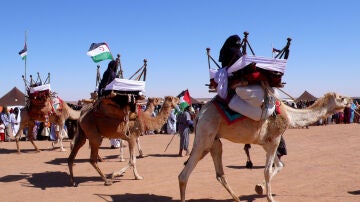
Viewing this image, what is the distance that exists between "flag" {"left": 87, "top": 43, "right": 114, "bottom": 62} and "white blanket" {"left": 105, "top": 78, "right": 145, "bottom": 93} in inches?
53.6

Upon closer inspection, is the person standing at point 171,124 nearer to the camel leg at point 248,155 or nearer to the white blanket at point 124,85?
the camel leg at point 248,155

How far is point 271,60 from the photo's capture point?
265 inches

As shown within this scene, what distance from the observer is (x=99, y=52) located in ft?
33.6

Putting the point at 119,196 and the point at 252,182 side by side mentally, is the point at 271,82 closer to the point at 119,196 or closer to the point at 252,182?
the point at 252,182

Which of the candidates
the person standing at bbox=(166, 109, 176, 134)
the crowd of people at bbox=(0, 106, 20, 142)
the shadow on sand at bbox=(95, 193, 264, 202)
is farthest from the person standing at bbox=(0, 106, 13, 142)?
the shadow on sand at bbox=(95, 193, 264, 202)

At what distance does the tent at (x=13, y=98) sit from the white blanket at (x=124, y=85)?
22.1 m

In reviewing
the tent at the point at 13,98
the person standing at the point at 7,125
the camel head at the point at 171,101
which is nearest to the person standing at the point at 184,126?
the camel head at the point at 171,101

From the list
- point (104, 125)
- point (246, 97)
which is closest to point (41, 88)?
point (104, 125)

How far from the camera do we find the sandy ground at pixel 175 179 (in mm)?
7887

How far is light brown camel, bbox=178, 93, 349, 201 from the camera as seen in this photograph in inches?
270

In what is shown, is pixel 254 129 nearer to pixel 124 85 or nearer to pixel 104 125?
pixel 124 85

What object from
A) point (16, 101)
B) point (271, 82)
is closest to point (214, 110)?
point (271, 82)

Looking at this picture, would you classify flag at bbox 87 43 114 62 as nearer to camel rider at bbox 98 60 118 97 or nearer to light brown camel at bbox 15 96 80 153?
camel rider at bbox 98 60 118 97

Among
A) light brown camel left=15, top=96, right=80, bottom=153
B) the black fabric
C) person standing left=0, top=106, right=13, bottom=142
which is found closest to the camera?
the black fabric
